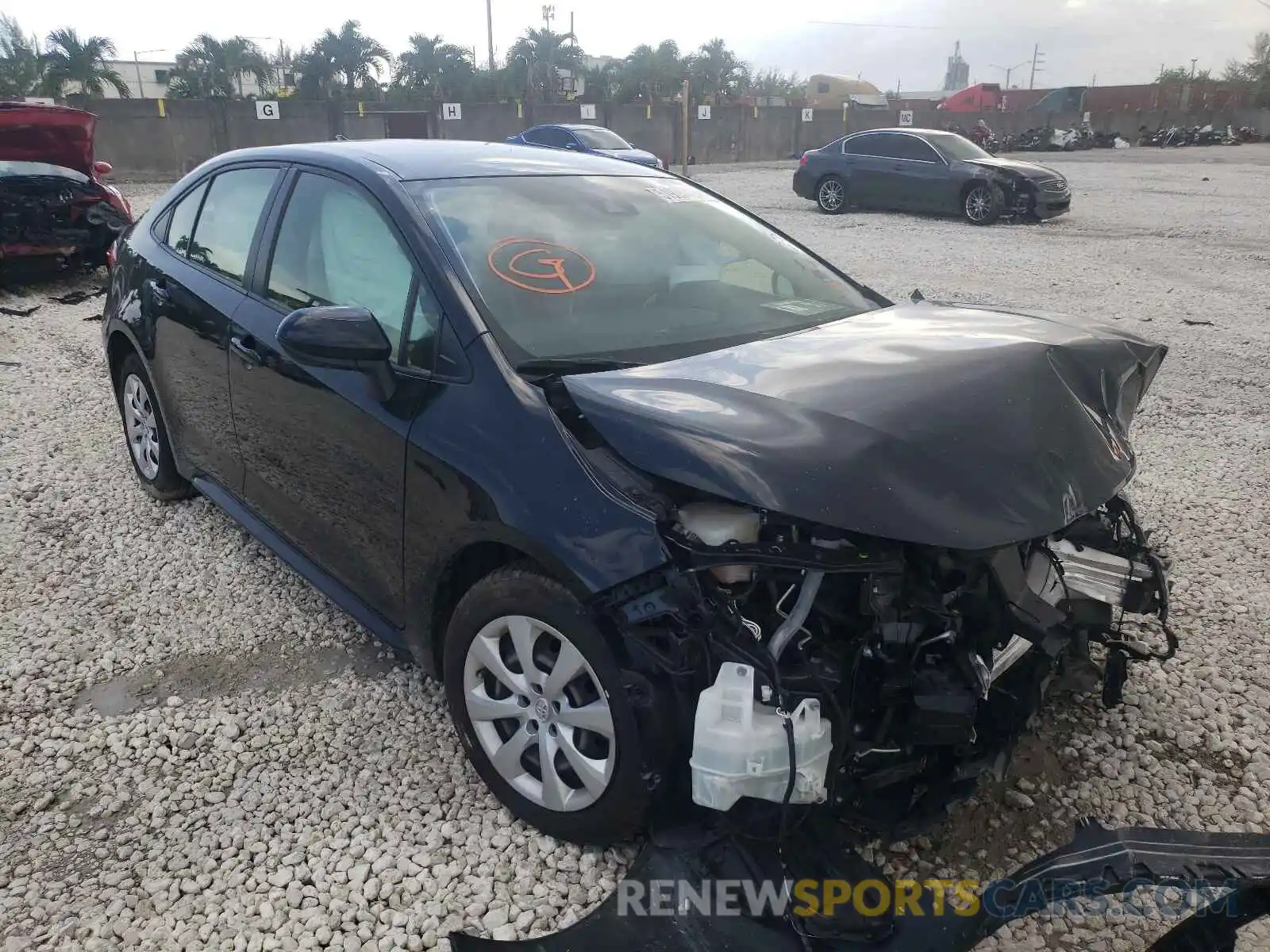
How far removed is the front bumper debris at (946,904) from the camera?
1.54 meters

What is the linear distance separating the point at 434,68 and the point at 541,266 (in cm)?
4274

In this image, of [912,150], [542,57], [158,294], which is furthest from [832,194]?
[542,57]

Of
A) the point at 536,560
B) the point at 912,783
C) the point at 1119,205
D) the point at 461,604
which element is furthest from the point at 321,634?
the point at 1119,205

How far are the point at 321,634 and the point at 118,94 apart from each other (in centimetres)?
3885

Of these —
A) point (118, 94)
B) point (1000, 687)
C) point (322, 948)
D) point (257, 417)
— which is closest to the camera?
point (322, 948)

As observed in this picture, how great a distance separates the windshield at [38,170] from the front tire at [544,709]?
9.18 m

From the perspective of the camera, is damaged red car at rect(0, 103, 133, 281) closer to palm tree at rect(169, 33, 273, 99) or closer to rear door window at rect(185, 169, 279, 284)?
rear door window at rect(185, 169, 279, 284)

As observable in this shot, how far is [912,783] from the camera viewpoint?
2160 millimetres

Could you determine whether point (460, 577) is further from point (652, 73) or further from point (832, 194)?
point (652, 73)

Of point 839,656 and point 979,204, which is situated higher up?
point 979,204

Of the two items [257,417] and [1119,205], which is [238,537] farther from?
[1119,205]

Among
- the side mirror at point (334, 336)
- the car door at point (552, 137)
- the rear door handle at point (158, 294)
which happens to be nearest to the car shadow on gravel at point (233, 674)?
the side mirror at point (334, 336)

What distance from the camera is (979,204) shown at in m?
14.6

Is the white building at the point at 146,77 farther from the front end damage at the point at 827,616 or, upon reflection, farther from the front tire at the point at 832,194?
the front end damage at the point at 827,616
